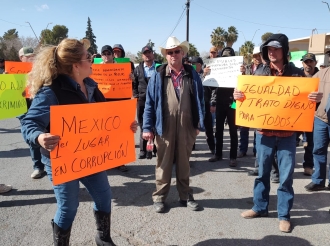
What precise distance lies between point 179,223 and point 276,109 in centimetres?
167

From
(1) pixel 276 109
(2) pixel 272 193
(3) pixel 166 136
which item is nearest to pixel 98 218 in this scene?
(3) pixel 166 136

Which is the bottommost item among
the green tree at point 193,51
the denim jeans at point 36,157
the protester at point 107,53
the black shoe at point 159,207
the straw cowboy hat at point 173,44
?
the black shoe at point 159,207

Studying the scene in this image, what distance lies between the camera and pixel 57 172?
1876mm

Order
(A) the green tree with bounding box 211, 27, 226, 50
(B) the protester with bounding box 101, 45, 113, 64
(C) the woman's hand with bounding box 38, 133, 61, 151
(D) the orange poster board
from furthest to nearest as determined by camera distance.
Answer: (A) the green tree with bounding box 211, 27, 226, 50, (B) the protester with bounding box 101, 45, 113, 64, (D) the orange poster board, (C) the woman's hand with bounding box 38, 133, 61, 151

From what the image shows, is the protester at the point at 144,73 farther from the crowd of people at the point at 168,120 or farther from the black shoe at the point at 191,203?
the black shoe at the point at 191,203

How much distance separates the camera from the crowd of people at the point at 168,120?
1.91m

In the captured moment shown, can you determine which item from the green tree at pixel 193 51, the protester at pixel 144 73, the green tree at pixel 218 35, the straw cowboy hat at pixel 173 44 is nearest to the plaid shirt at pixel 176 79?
the straw cowboy hat at pixel 173 44

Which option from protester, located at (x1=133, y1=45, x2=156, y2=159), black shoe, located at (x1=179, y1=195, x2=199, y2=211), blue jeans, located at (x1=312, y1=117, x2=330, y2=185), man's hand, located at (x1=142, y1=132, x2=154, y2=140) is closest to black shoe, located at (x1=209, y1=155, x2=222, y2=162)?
protester, located at (x1=133, y1=45, x2=156, y2=159)

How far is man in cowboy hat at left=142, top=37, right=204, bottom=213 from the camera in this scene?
312 centimetres

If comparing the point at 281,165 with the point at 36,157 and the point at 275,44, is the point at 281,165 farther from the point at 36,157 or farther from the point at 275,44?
the point at 36,157

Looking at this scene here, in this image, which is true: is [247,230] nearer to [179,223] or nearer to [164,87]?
[179,223]

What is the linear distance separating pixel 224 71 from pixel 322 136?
1.81m

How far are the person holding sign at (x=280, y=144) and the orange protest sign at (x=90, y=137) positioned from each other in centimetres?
137

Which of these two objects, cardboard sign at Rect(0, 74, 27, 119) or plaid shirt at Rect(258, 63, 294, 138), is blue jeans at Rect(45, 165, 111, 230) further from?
cardboard sign at Rect(0, 74, 27, 119)
